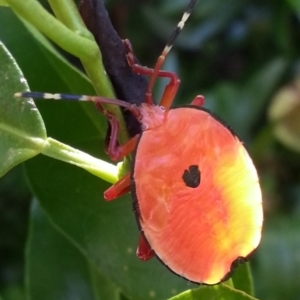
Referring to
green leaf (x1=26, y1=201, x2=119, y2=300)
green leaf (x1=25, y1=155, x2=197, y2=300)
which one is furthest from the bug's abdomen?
green leaf (x1=26, y1=201, x2=119, y2=300)

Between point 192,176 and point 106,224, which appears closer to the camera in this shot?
point 192,176

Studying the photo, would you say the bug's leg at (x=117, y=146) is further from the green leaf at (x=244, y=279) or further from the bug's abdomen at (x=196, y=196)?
the green leaf at (x=244, y=279)

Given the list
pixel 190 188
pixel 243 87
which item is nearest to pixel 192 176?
pixel 190 188

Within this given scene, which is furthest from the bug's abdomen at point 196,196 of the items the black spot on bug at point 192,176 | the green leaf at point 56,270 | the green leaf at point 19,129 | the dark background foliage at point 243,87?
the dark background foliage at point 243,87

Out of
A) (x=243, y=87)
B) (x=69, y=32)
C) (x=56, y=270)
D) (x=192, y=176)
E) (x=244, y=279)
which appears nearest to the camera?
(x=69, y=32)

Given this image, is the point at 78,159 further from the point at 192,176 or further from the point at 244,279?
the point at 244,279

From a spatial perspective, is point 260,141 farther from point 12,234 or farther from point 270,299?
point 12,234

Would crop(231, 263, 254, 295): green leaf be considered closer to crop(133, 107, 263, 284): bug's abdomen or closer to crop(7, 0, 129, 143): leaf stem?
crop(133, 107, 263, 284): bug's abdomen
